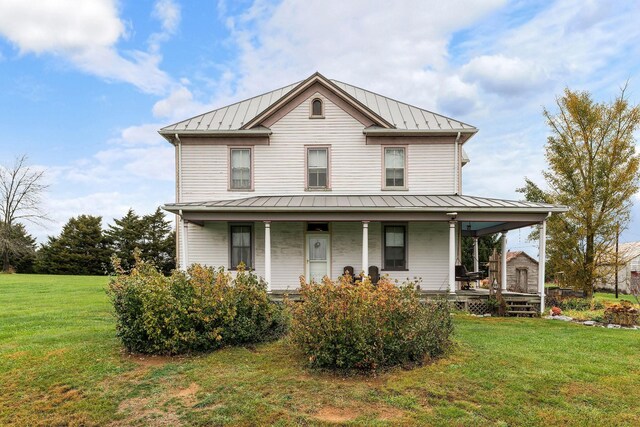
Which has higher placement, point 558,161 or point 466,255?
point 558,161

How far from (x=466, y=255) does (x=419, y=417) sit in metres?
21.7

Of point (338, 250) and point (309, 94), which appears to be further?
point (309, 94)

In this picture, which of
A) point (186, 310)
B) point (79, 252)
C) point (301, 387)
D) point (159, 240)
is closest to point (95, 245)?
point (79, 252)

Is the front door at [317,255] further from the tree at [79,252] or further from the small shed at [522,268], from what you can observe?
the tree at [79,252]

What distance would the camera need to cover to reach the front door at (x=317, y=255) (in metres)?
15.0

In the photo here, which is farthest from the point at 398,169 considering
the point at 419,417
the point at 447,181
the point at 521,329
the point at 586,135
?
the point at 419,417

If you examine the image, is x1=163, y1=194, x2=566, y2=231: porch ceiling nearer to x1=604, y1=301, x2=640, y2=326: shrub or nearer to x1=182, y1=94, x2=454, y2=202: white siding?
x1=182, y1=94, x2=454, y2=202: white siding

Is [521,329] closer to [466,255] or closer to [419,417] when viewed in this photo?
[419,417]

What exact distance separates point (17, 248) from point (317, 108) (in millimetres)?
34444

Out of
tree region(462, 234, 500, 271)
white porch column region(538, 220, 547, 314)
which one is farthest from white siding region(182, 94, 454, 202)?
tree region(462, 234, 500, 271)

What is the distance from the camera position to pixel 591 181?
18.5 m

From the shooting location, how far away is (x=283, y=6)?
14.4 meters

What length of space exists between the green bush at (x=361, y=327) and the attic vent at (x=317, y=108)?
9.78m

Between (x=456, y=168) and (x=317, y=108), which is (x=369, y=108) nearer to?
(x=317, y=108)
